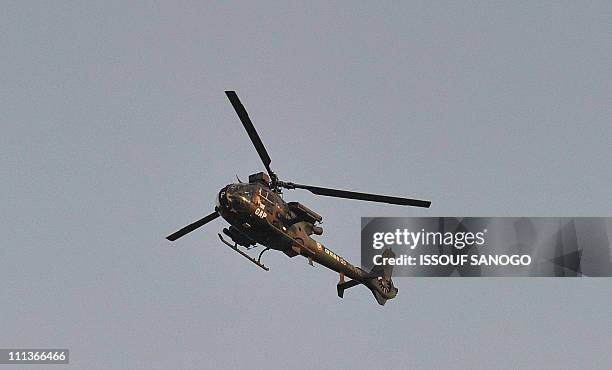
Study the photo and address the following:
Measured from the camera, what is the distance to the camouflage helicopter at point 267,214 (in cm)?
3872

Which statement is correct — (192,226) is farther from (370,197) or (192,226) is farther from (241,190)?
(370,197)

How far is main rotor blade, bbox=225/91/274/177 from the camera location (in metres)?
36.5

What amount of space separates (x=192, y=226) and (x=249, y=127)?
721cm

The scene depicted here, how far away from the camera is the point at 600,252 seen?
2119 inches

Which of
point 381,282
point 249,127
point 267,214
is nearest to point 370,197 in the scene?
point 267,214

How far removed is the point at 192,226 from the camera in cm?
4256

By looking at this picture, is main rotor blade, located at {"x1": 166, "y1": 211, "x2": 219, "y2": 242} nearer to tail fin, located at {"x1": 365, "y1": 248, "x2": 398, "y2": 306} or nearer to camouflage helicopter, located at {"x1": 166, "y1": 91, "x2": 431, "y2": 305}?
camouflage helicopter, located at {"x1": 166, "y1": 91, "x2": 431, "y2": 305}

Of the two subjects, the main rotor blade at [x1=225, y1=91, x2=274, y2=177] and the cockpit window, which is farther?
the cockpit window

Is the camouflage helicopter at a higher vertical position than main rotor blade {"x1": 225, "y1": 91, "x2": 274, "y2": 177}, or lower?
lower

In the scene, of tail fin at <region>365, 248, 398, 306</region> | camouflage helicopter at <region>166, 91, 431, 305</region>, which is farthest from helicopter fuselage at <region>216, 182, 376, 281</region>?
tail fin at <region>365, 248, 398, 306</region>

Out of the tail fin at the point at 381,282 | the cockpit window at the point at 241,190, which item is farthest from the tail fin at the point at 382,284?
the cockpit window at the point at 241,190

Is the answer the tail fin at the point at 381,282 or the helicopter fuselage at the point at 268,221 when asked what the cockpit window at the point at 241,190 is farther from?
the tail fin at the point at 381,282

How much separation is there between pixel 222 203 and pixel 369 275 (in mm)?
14456

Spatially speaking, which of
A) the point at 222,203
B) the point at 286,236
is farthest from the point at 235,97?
the point at 286,236
